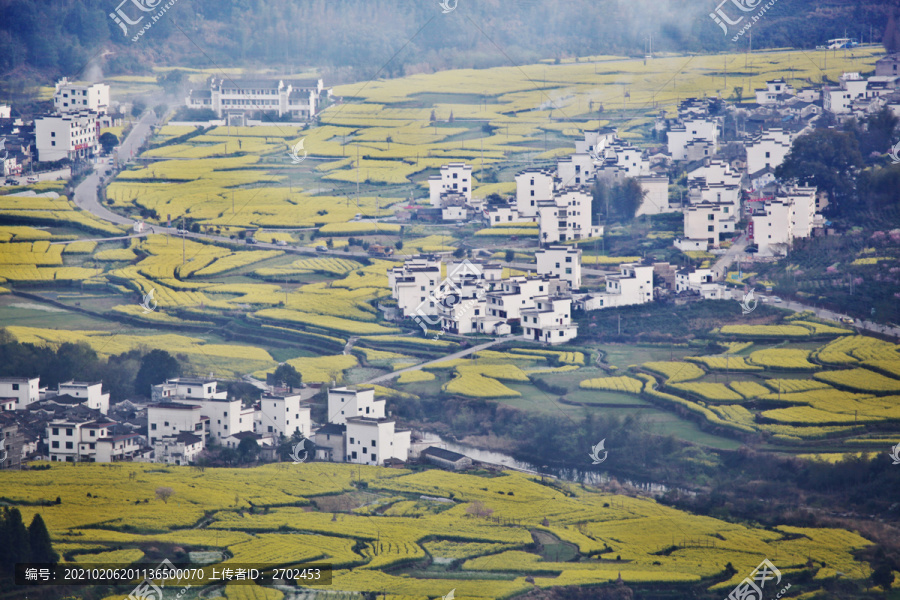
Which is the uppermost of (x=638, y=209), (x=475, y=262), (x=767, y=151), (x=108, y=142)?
(x=108, y=142)

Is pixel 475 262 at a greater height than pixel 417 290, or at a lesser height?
greater

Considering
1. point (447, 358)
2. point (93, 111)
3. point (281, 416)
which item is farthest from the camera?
point (93, 111)

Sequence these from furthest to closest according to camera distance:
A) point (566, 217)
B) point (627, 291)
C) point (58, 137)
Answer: point (58, 137), point (566, 217), point (627, 291)

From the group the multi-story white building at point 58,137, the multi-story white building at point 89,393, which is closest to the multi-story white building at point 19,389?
the multi-story white building at point 89,393

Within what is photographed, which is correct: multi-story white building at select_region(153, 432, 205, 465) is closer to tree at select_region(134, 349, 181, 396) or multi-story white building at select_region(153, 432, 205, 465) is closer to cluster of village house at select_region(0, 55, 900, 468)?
cluster of village house at select_region(0, 55, 900, 468)

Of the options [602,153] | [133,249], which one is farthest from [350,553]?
[602,153]

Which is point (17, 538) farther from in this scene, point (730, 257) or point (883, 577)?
point (730, 257)

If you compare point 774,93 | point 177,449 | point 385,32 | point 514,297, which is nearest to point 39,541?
point 177,449
